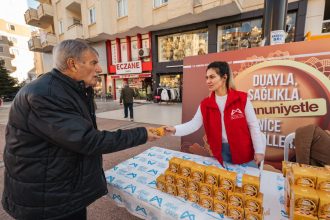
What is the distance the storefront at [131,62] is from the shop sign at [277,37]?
11.4 meters

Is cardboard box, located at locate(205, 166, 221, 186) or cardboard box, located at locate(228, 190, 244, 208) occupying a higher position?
cardboard box, located at locate(205, 166, 221, 186)

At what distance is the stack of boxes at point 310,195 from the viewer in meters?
0.83

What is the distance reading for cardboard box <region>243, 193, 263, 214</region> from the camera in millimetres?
998

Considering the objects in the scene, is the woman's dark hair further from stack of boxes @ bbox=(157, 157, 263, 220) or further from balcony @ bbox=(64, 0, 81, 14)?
balcony @ bbox=(64, 0, 81, 14)

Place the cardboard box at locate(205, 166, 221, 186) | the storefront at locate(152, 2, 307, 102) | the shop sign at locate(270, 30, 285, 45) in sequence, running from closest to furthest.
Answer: the cardboard box at locate(205, 166, 221, 186) < the shop sign at locate(270, 30, 285, 45) < the storefront at locate(152, 2, 307, 102)

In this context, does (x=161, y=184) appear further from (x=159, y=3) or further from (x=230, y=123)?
(x=159, y=3)

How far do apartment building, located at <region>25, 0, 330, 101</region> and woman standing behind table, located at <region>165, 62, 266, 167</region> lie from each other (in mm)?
8398

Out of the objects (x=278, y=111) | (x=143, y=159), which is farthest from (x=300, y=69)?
(x=143, y=159)

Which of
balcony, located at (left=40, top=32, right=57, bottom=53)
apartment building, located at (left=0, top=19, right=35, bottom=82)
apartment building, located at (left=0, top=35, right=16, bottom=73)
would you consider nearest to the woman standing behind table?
balcony, located at (left=40, top=32, right=57, bottom=53)

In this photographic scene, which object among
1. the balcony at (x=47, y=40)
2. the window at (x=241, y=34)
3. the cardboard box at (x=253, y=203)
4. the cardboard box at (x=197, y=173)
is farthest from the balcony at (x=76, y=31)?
the cardboard box at (x=253, y=203)

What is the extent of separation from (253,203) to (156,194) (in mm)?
632

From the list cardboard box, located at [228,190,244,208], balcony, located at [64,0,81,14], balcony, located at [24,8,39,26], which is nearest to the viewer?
cardboard box, located at [228,190,244,208]

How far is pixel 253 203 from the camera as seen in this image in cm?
101

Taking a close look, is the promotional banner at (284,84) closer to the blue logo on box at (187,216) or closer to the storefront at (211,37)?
the blue logo on box at (187,216)
